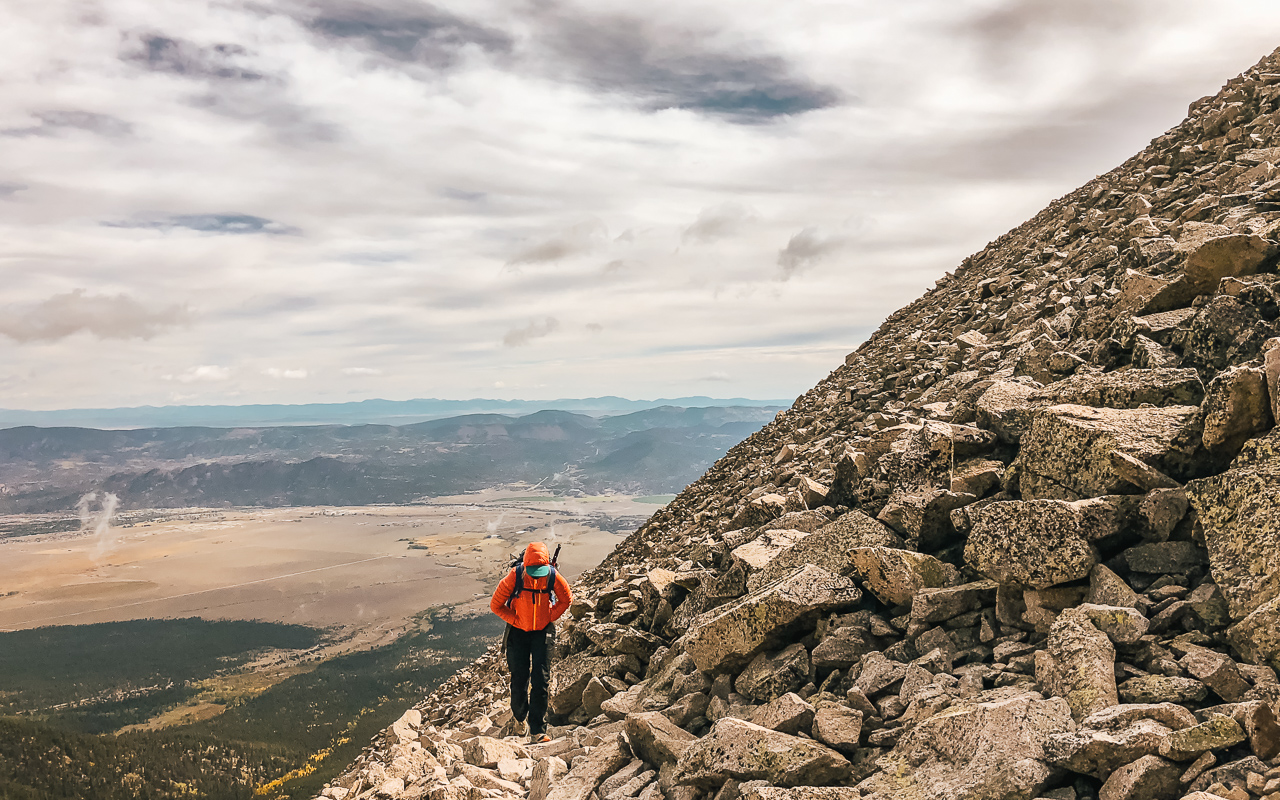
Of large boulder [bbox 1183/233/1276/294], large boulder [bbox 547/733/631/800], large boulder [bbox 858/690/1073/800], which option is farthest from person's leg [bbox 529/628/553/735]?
large boulder [bbox 1183/233/1276/294]

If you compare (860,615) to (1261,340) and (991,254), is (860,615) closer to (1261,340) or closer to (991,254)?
(1261,340)

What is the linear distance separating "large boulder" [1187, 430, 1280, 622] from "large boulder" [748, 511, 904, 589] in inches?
138

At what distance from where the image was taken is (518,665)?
12.8 meters

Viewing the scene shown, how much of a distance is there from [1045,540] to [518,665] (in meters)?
9.33

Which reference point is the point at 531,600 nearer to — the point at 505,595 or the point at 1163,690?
the point at 505,595

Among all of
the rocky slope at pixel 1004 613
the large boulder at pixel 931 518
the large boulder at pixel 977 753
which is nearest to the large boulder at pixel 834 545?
the rocky slope at pixel 1004 613

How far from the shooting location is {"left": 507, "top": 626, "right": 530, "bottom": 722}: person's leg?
1281cm

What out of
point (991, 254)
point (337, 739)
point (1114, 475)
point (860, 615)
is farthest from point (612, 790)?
point (337, 739)

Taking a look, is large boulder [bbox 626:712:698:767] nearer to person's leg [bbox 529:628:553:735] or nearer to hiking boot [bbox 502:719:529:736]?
person's leg [bbox 529:628:553:735]

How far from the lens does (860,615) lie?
28.6 feet

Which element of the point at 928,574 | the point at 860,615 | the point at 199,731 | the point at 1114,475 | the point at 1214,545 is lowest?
the point at 199,731

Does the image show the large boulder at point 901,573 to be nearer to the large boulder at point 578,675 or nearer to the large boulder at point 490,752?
the large boulder at point 578,675

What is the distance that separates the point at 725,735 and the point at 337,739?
18162 cm

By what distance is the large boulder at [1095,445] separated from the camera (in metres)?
7.57
